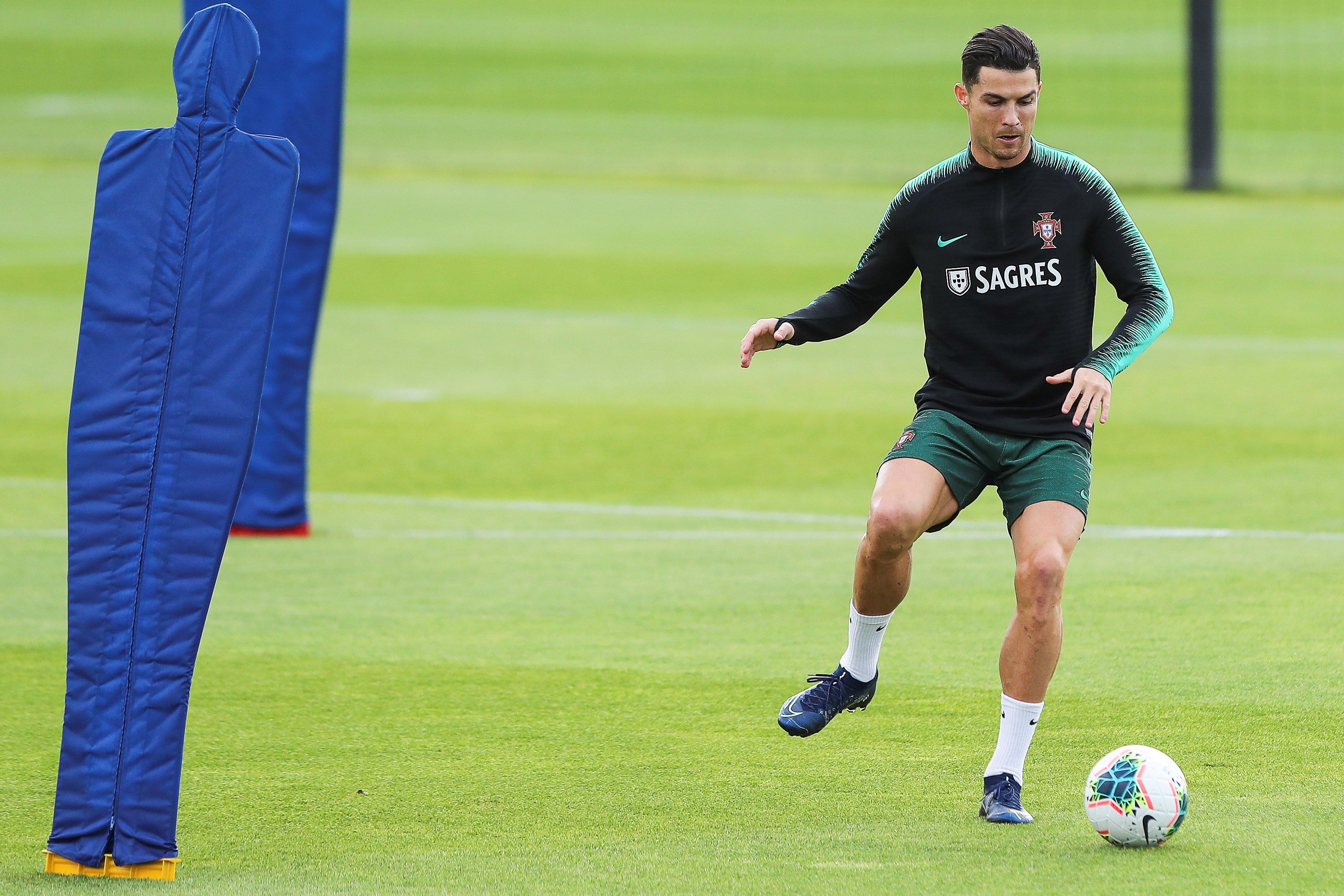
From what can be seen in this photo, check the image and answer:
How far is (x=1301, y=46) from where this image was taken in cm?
5084

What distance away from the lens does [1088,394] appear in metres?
6.12

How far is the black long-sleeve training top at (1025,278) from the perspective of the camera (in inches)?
255

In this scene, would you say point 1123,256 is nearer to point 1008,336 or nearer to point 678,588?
point 1008,336

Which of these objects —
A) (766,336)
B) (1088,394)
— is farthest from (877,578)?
(1088,394)

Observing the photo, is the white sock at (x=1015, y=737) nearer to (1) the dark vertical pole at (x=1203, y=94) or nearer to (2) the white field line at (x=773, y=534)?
(2) the white field line at (x=773, y=534)

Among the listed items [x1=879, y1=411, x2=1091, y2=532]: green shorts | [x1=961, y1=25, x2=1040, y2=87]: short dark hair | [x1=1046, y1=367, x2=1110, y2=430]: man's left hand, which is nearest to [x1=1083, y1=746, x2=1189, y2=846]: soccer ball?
[x1=879, y1=411, x2=1091, y2=532]: green shorts

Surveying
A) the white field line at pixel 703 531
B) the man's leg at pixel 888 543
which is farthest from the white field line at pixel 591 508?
the man's leg at pixel 888 543

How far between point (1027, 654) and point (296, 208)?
5272mm

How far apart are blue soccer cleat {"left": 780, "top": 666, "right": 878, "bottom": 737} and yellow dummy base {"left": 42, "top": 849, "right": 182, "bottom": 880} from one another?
1941mm

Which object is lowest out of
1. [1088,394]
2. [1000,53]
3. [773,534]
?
[773,534]

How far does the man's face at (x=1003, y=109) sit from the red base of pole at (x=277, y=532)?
5.08 metres

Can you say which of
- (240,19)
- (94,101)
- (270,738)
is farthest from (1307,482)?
(94,101)

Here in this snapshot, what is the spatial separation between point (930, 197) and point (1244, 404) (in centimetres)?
767

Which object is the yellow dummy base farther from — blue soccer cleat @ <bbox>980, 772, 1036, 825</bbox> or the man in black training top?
blue soccer cleat @ <bbox>980, 772, 1036, 825</bbox>
